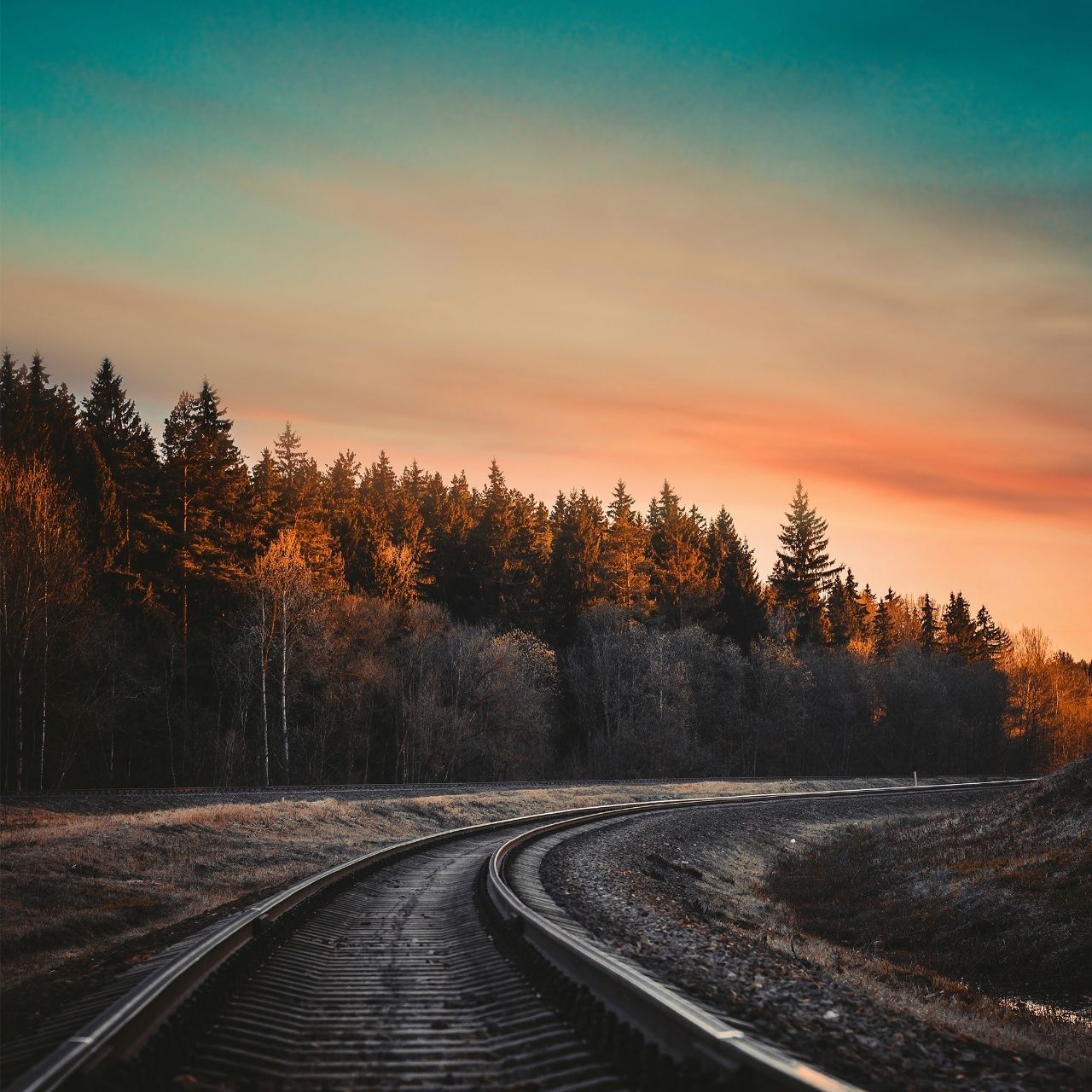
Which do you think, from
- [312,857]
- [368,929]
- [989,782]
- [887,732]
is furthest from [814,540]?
[368,929]

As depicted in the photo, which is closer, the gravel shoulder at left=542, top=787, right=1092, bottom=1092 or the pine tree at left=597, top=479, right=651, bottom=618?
the gravel shoulder at left=542, top=787, right=1092, bottom=1092

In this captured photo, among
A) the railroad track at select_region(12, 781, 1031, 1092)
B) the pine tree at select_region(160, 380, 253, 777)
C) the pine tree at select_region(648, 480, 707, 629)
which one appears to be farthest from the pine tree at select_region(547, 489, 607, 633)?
the railroad track at select_region(12, 781, 1031, 1092)

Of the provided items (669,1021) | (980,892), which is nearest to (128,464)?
(980,892)

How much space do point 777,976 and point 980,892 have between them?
40.0ft

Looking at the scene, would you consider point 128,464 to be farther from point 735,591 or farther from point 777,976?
point 735,591

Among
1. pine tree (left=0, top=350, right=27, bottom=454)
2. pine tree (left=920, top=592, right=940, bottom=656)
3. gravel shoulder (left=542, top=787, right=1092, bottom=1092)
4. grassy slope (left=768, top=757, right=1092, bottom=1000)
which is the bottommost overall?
grassy slope (left=768, top=757, right=1092, bottom=1000)

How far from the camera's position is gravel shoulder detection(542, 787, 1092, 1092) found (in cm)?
595

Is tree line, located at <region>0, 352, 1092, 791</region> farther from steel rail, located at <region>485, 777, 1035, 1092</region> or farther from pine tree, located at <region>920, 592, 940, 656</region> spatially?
steel rail, located at <region>485, 777, 1035, 1092</region>

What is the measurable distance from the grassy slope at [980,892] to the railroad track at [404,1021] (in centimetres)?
1019

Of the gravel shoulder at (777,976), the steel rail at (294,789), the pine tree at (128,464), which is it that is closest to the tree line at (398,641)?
the pine tree at (128,464)

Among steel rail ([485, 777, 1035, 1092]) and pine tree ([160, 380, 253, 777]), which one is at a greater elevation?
pine tree ([160, 380, 253, 777])

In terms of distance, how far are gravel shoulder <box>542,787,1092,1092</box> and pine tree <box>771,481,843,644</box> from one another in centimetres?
7025

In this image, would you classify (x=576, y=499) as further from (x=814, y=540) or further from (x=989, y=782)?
(x=989, y=782)

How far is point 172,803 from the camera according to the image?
25453mm
